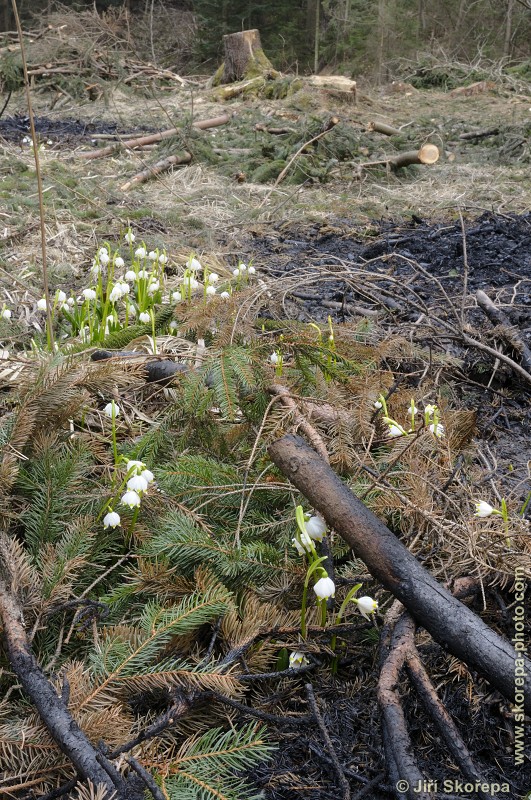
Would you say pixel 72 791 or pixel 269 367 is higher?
pixel 269 367

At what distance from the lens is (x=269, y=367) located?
2463 mm

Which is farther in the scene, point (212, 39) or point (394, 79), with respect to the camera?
point (212, 39)

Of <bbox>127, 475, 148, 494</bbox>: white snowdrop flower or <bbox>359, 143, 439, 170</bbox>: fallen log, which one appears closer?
<bbox>127, 475, 148, 494</bbox>: white snowdrop flower

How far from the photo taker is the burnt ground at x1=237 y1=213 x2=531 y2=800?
1483 mm

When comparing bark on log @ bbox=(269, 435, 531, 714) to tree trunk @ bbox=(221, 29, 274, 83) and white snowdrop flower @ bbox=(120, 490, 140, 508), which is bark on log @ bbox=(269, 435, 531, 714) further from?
tree trunk @ bbox=(221, 29, 274, 83)

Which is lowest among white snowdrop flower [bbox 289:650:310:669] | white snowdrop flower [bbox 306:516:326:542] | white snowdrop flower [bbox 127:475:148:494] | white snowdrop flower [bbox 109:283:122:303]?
white snowdrop flower [bbox 289:650:310:669]

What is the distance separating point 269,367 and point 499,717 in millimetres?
1354

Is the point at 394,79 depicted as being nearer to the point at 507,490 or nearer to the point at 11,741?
the point at 507,490

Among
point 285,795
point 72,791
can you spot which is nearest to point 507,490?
point 285,795

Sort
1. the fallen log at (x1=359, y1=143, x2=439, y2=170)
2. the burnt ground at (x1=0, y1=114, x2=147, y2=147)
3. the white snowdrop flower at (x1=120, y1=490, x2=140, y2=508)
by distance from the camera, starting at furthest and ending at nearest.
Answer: the burnt ground at (x1=0, y1=114, x2=147, y2=147)
the fallen log at (x1=359, y1=143, x2=439, y2=170)
the white snowdrop flower at (x1=120, y1=490, x2=140, y2=508)

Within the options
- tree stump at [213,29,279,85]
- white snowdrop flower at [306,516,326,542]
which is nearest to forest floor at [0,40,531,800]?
white snowdrop flower at [306,516,326,542]

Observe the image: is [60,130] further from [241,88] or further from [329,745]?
[329,745]

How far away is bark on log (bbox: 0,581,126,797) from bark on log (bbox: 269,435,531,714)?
74cm

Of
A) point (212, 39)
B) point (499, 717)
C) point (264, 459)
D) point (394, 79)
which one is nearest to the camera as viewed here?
point (499, 717)
